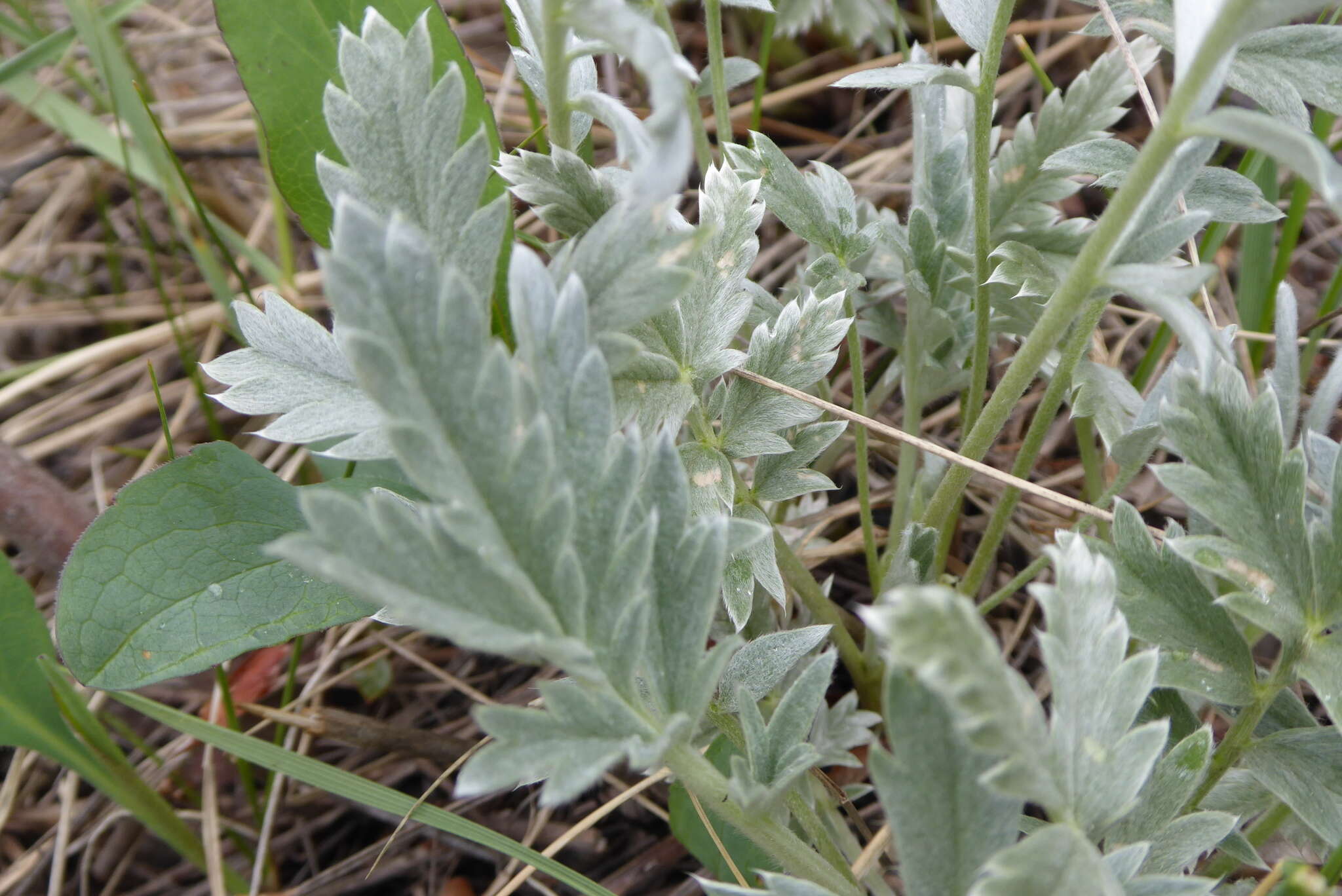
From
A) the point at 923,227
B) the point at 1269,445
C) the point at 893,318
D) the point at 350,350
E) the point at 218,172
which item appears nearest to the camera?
the point at 350,350

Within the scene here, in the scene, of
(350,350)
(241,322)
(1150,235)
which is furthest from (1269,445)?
(241,322)

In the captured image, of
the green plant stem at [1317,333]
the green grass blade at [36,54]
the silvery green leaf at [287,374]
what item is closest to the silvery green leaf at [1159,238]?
the silvery green leaf at [287,374]

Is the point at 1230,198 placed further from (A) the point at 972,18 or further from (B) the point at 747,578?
(B) the point at 747,578

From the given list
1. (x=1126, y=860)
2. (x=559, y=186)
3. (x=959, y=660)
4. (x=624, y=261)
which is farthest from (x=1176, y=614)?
(x=559, y=186)

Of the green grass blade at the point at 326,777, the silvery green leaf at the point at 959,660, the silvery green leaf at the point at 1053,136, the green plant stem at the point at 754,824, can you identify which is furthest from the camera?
the silvery green leaf at the point at 1053,136

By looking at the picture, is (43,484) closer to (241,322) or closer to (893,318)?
(241,322)

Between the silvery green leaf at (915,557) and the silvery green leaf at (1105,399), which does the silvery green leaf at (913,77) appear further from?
the silvery green leaf at (915,557)
